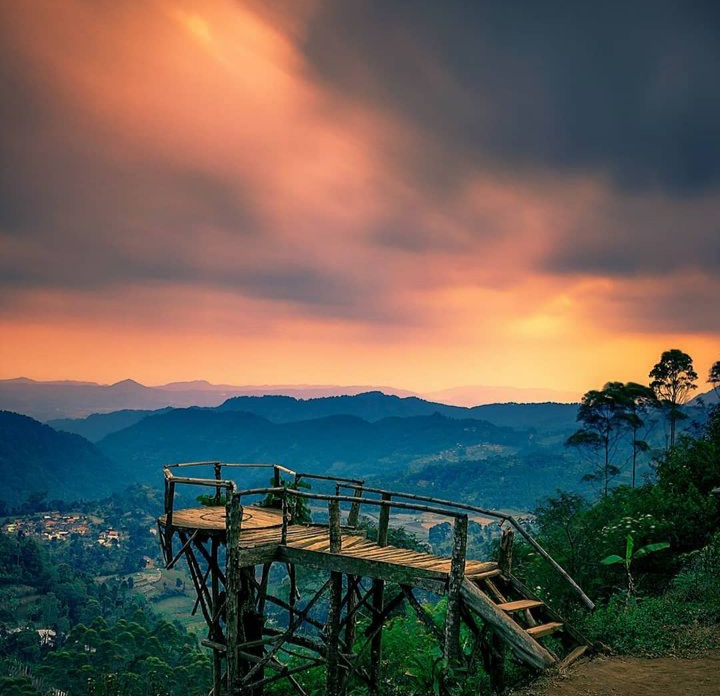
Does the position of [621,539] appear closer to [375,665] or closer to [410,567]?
[375,665]

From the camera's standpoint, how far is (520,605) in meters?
10.7

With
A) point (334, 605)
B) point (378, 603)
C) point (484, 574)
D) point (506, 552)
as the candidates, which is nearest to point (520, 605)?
point (484, 574)

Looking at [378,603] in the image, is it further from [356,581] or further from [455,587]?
[455,587]

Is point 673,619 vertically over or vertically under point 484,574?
under

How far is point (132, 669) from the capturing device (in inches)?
2936

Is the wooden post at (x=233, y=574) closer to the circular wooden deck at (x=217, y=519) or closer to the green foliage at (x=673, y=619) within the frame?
the circular wooden deck at (x=217, y=519)

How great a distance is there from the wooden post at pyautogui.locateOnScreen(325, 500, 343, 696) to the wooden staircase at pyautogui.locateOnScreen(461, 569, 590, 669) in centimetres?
259

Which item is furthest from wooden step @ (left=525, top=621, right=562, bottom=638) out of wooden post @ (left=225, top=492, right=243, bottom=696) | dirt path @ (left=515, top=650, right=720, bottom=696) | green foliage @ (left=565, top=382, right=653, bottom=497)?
green foliage @ (left=565, top=382, right=653, bottom=497)

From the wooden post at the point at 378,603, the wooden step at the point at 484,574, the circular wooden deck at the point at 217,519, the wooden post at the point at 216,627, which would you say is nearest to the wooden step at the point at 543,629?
the wooden step at the point at 484,574

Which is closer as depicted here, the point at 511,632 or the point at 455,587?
the point at 511,632

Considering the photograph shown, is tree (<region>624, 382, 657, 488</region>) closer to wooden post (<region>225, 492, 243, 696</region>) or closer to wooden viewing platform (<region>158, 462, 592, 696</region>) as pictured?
wooden viewing platform (<region>158, 462, 592, 696</region>)

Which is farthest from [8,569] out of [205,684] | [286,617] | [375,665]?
[375,665]

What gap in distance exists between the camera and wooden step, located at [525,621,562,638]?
1023 centimetres

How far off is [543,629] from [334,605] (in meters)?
3.96
